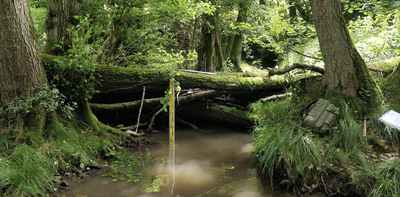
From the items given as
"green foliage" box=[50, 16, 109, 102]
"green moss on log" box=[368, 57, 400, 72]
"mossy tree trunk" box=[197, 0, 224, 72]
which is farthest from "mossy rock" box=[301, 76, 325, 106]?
"mossy tree trunk" box=[197, 0, 224, 72]

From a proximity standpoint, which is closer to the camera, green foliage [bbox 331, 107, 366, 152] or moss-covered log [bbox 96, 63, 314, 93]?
green foliage [bbox 331, 107, 366, 152]

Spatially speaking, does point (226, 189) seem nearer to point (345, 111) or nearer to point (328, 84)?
point (345, 111)

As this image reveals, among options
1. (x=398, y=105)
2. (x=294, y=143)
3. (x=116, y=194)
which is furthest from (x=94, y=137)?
(x=398, y=105)

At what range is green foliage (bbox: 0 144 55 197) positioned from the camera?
278cm

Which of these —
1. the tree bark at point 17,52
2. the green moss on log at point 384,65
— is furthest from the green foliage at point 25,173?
the green moss on log at point 384,65

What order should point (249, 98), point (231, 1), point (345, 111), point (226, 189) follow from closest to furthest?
point (226, 189)
point (345, 111)
point (249, 98)
point (231, 1)

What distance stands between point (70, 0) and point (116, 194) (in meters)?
3.61

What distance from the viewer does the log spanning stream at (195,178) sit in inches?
137

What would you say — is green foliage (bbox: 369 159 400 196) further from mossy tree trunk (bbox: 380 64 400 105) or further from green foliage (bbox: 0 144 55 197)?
green foliage (bbox: 0 144 55 197)

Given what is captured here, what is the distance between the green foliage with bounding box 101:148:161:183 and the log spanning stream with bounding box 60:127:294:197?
0.39ft

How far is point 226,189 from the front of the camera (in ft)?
12.0

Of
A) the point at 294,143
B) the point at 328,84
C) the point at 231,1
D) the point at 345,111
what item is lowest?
the point at 294,143

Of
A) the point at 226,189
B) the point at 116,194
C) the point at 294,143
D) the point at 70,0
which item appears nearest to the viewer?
the point at 116,194

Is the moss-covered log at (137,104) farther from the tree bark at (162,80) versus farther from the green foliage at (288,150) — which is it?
the green foliage at (288,150)
